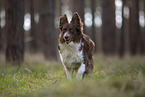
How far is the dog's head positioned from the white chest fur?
0.17 m

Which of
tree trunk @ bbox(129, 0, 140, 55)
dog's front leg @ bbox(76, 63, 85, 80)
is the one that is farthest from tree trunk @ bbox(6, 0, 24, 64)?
tree trunk @ bbox(129, 0, 140, 55)

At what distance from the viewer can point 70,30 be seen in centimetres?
515

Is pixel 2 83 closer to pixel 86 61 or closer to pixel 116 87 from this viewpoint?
pixel 86 61

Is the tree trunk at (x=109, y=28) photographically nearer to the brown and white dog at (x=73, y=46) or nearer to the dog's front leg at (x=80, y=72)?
the brown and white dog at (x=73, y=46)

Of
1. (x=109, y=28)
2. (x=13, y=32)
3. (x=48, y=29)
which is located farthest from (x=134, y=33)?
(x=13, y=32)

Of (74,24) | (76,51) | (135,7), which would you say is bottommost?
(76,51)

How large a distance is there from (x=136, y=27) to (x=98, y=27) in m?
25.9

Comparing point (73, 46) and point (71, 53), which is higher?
point (73, 46)

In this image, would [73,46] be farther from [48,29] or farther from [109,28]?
[109,28]

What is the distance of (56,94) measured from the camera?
304 cm

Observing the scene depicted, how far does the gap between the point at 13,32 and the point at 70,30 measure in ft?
12.5

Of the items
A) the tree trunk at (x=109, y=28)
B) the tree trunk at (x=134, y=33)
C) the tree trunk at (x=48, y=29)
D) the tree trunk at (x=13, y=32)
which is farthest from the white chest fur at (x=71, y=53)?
the tree trunk at (x=134, y=33)

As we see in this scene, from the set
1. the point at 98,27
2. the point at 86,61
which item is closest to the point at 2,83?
the point at 86,61

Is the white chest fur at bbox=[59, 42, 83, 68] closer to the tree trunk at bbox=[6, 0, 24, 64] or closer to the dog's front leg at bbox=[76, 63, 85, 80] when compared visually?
the dog's front leg at bbox=[76, 63, 85, 80]
